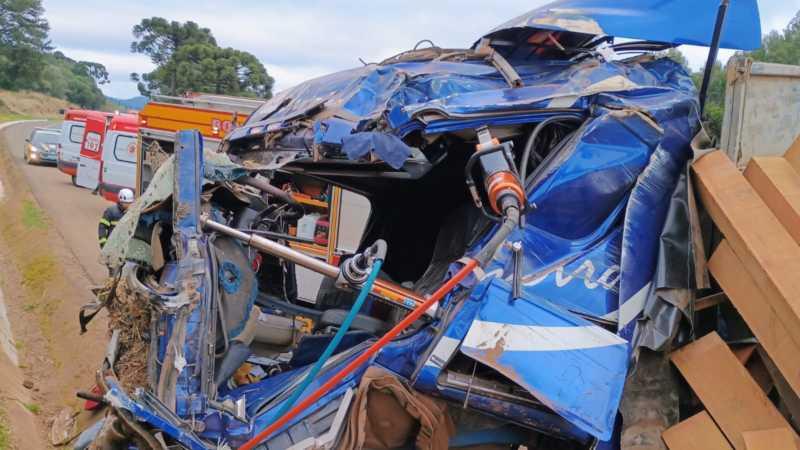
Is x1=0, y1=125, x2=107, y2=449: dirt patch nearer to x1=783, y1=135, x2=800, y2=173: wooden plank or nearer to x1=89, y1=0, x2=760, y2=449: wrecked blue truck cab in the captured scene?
x1=89, y1=0, x2=760, y2=449: wrecked blue truck cab

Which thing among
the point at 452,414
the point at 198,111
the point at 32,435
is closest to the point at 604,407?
the point at 452,414

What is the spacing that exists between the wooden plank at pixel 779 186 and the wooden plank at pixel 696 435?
0.86m

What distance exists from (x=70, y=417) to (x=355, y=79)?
3.90 m

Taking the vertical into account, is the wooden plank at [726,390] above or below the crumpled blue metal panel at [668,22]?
below

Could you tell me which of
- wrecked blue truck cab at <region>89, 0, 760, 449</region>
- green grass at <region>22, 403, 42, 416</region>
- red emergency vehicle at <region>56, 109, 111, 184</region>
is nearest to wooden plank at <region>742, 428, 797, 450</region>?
wrecked blue truck cab at <region>89, 0, 760, 449</region>

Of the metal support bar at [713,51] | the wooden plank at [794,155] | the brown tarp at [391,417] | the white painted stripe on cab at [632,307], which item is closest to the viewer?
the brown tarp at [391,417]

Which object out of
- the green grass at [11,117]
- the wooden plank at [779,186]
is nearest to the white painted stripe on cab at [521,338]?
the wooden plank at [779,186]

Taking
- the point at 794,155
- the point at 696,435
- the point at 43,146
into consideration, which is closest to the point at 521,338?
the point at 696,435

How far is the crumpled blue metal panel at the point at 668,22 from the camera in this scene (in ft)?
12.1

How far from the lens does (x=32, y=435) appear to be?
526 centimetres

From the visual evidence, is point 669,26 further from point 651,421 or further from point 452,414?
point 452,414

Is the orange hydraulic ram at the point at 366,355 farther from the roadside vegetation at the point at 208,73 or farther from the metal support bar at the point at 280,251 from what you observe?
the roadside vegetation at the point at 208,73

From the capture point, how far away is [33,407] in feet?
19.6

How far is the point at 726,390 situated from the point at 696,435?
23cm
